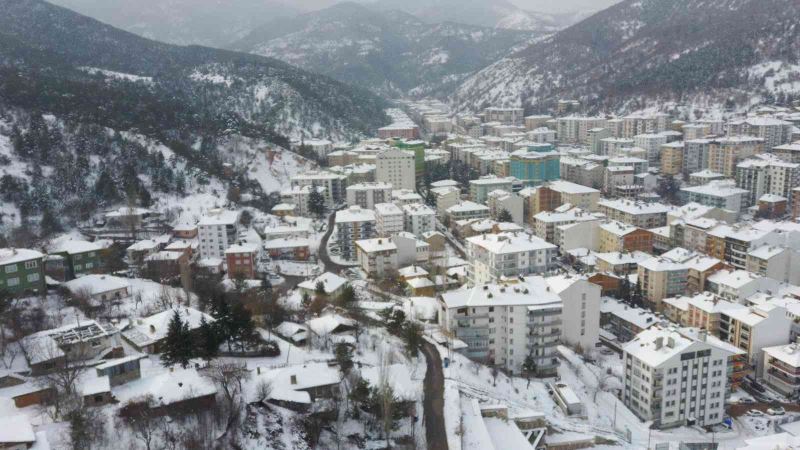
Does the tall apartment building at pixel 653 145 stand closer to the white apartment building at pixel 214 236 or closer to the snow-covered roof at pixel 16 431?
the white apartment building at pixel 214 236

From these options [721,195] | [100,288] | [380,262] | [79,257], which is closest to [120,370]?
[100,288]

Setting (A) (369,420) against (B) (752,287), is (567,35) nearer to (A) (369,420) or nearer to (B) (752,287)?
(B) (752,287)

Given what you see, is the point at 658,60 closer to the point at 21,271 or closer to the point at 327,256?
the point at 327,256

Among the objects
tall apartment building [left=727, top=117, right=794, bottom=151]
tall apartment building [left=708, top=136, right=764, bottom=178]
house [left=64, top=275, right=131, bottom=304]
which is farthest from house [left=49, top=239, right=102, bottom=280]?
tall apartment building [left=727, top=117, right=794, bottom=151]

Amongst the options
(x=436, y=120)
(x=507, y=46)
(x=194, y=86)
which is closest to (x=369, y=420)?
(x=194, y=86)

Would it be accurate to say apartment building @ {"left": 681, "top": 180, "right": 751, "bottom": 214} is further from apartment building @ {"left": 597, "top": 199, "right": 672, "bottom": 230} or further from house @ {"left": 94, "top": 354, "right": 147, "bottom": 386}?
house @ {"left": 94, "top": 354, "right": 147, "bottom": 386}
